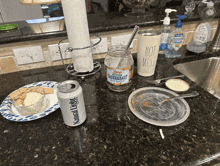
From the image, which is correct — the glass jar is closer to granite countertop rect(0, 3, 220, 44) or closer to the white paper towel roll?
the white paper towel roll

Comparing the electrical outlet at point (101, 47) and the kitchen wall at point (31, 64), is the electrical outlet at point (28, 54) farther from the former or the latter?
the electrical outlet at point (101, 47)

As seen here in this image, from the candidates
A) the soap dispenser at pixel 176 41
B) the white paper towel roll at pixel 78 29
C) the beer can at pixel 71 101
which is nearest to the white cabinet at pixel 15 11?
the white paper towel roll at pixel 78 29

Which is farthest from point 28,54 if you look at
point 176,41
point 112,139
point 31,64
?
point 176,41

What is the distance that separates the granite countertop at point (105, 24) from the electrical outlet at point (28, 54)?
0.17 ft

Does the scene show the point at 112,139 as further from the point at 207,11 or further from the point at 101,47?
the point at 207,11

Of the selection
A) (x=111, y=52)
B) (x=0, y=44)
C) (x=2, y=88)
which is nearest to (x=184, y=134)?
(x=111, y=52)

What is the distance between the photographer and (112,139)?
1.59 ft

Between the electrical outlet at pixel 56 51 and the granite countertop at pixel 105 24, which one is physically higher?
the granite countertop at pixel 105 24

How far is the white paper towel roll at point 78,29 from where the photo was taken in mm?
620

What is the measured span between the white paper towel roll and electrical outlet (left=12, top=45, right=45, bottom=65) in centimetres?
22

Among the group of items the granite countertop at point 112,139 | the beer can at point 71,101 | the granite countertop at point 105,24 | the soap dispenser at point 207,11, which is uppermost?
the soap dispenser at point 207,11

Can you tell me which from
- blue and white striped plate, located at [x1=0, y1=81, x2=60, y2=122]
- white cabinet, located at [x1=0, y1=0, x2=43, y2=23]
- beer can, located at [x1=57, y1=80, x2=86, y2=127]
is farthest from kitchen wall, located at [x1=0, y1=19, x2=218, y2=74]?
white cabinet, located at [x1=0, y1=0, x2=43, y2=23]

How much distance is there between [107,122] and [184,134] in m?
0.25

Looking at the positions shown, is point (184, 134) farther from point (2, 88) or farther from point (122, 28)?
point (2, 88)
